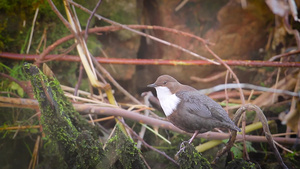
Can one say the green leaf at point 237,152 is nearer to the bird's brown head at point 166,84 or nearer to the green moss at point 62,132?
the bird's brown head at point 166,84

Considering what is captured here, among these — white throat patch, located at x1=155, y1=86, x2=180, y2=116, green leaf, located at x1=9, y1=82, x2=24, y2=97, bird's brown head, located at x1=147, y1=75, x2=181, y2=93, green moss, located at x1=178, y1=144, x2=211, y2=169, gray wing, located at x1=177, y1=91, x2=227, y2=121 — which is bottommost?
green moss, located at x1=178, y1=144, x2=211, y2=169

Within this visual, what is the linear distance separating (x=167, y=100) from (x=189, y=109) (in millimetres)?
135

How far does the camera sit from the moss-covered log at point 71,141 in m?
1.61

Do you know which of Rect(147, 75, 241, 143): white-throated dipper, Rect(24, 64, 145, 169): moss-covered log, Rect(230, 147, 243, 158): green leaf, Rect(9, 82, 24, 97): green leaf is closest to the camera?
Rect(147, 75, 241, 143): white-throated dipper

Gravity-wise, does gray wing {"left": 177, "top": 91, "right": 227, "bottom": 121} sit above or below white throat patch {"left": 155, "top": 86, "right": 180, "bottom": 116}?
below

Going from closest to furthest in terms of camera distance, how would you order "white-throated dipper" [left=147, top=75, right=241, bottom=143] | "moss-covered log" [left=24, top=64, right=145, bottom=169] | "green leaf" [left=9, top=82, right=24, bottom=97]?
"white-throated dipper" [left=147, top=75, right=241, bottom=143] < "moss-covered log" [left=24, top=64, right=145, bottom=169] < "green leaf" [left=9, top=82, right=24, bottom=97]

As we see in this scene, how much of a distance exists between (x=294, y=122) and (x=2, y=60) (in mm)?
2399

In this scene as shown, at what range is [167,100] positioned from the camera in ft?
5.01

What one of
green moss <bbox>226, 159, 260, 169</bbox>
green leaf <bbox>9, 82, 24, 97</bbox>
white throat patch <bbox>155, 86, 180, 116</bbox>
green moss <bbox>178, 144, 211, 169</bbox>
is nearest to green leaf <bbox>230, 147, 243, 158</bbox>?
green moss <bbox>226, 159, 260, 169</bbox>

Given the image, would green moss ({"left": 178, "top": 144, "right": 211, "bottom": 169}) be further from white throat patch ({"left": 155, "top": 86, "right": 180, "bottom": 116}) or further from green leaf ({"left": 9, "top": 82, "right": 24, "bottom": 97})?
green leaf ({"left": 9, "top": 82, "right": 24, "bottom": 97})

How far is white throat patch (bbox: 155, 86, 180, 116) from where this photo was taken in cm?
151

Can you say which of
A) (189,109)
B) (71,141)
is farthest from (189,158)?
(71,141)

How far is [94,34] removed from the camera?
2.49 meters

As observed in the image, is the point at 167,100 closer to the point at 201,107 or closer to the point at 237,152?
the point at 201,107
